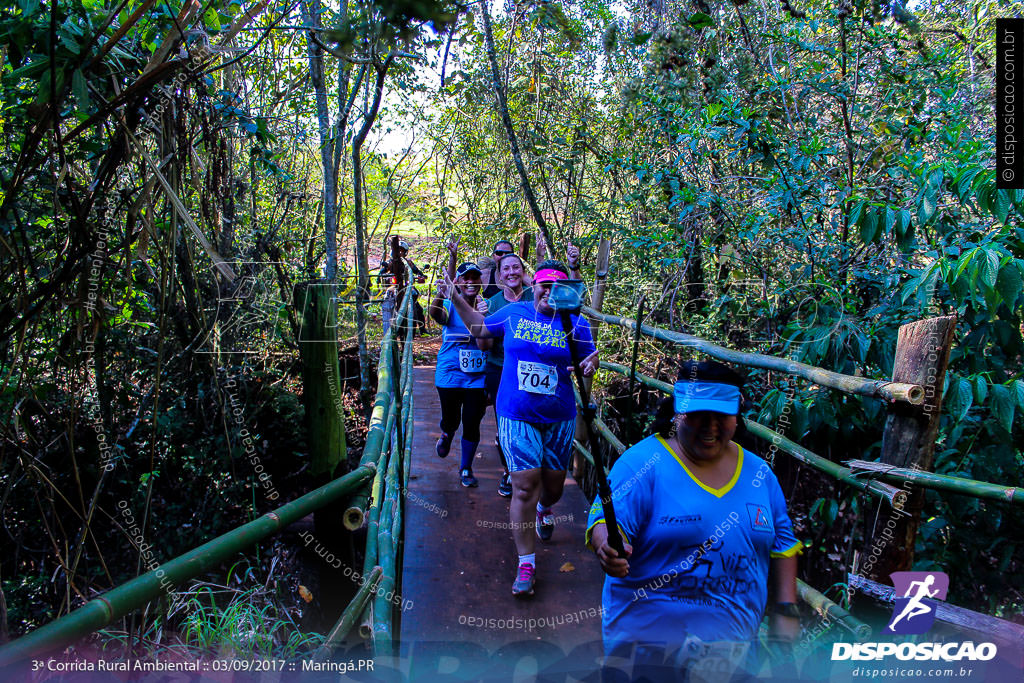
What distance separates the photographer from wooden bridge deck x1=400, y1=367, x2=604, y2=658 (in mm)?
2670

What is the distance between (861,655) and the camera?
5.38 ft

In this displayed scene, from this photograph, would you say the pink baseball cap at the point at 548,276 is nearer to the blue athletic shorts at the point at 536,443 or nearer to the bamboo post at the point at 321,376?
the blue athletic shorts at the point at 536,443

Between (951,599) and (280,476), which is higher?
(951,599)

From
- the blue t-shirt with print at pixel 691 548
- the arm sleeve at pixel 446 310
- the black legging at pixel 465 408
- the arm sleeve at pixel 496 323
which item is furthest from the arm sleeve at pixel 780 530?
the arm sleeve at pixel 446 310

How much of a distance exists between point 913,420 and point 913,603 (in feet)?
1.69

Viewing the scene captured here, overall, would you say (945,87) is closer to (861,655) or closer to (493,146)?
(861,655)

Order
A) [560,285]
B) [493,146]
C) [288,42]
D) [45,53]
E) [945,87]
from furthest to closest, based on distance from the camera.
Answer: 1. [493,146]
2. [288,42]
3. [945,87]
4. [560,285]
5. [45,53]

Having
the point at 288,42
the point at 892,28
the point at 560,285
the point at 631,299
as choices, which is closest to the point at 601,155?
the point at 631,299

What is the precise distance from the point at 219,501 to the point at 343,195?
15.5 feet

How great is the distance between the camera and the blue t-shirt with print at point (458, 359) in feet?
12.8

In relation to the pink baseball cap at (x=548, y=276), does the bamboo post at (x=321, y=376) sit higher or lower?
lower

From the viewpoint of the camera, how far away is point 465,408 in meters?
3.95

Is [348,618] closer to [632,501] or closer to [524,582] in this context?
[632,501]

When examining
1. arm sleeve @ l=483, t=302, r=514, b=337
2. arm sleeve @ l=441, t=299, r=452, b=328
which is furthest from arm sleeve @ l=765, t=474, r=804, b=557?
arm sleeve @ l=441, t=299, r=452, b=328
